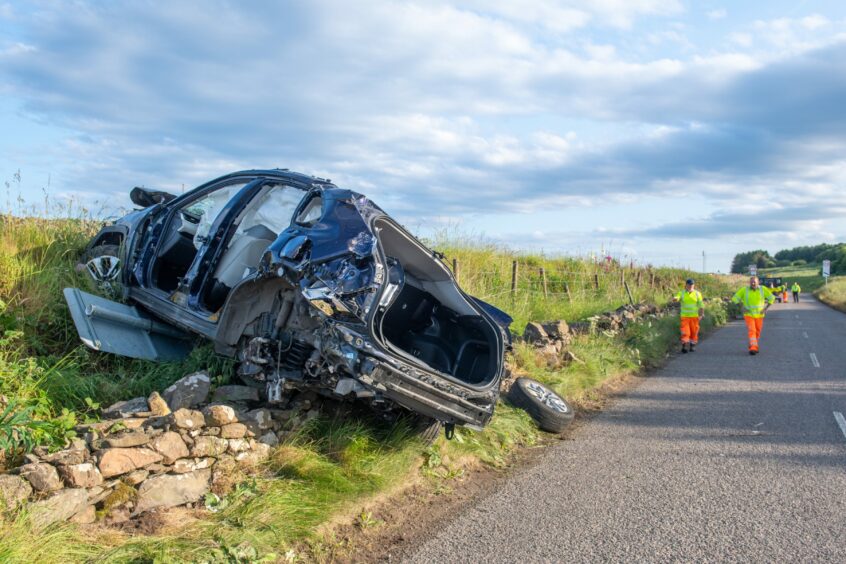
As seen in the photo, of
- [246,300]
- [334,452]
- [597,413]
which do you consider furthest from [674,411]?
[246,300]

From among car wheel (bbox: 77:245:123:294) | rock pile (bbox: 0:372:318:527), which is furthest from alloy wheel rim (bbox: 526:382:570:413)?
car wheel (bbox: 77:245:123:294)

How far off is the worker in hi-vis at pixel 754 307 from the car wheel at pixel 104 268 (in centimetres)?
Answer: 1293

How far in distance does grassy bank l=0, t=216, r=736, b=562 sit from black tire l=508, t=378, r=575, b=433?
149mm

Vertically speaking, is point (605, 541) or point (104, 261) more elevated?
point (104, 261)

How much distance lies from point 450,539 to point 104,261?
16.0ft

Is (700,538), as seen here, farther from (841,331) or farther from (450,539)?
(841,331)

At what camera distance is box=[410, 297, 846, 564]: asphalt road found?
175 inches

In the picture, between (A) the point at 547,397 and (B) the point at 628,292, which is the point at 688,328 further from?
(A) the point at 547,397

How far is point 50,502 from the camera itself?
378 centimetres

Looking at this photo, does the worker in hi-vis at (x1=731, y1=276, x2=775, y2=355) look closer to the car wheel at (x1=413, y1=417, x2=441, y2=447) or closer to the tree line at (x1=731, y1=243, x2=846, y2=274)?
the car wheel at (x1=413, y1=417, x2=441, y2=447)

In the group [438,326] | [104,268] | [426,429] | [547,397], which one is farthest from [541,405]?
[104,268]

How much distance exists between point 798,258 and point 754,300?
168568mm

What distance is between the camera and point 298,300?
516 centimetres

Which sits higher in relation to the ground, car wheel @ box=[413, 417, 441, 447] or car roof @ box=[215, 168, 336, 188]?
car roof @ box=[215, 168, 336, 188]
